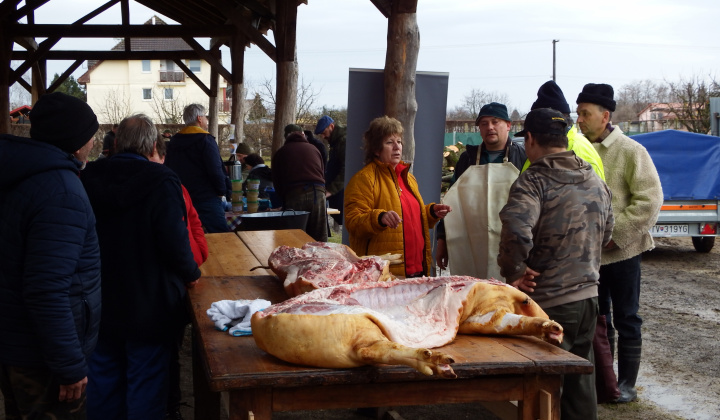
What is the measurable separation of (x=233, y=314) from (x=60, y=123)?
94 cm

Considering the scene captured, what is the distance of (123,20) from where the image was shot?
57.7 ft

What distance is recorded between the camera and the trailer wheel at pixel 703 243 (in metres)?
10.9

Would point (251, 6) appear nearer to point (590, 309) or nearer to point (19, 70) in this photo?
point (19, 70)

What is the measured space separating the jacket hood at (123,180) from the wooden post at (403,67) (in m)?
2.89

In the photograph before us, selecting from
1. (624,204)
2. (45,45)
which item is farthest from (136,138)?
(45,45)

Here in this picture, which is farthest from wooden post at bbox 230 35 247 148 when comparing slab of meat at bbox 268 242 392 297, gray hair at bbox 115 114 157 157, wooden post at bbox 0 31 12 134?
slab of meat at bbox 268 242 392 297

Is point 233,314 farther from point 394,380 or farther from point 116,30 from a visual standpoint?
point 116,30

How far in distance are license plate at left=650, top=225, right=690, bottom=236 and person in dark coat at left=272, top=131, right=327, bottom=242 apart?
15.0 ft

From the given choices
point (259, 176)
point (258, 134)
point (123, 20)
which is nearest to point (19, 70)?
point (123, 20)

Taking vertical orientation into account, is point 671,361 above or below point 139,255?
below

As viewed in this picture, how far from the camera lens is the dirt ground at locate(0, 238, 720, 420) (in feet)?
15.2

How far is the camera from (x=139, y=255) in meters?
3.36

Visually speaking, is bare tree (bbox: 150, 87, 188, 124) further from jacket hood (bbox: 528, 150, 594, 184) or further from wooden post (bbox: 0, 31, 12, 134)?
jacket hood (bbox: 528, 150, 594, 184)

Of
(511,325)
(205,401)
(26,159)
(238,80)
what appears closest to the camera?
(511,325)
